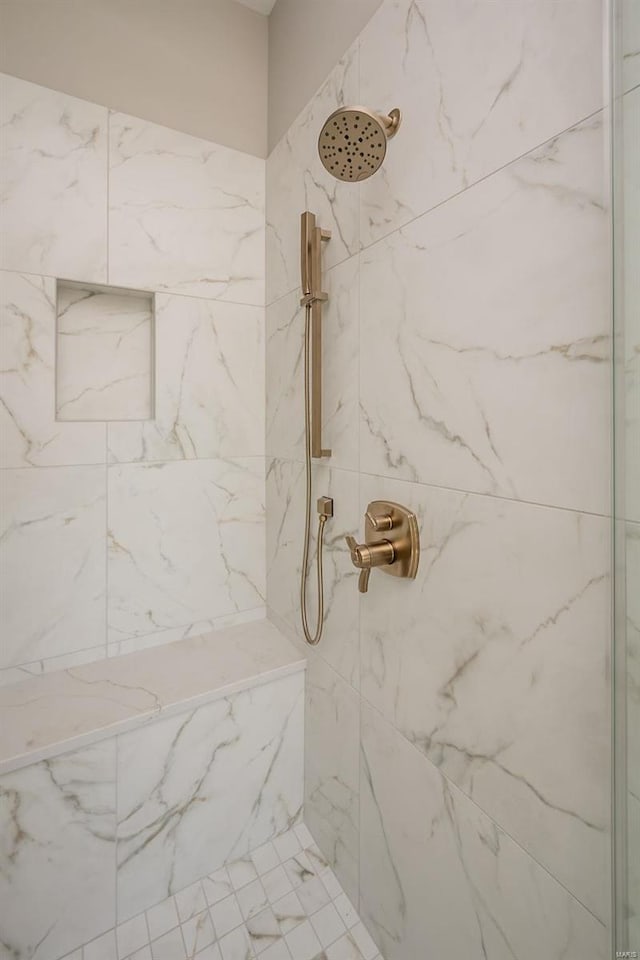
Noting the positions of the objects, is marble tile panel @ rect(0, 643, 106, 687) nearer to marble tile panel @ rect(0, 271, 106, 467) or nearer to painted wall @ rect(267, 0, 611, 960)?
marble tile panel @ rect(0, 271, 106, 467)

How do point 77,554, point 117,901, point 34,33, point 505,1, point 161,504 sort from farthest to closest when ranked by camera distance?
point 161,504
point 77,554
point 34,33
point 117,901
point 505,1

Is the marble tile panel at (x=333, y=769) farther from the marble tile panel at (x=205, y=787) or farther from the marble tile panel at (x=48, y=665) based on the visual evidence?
the marble tile panel at (x=48, y=665)

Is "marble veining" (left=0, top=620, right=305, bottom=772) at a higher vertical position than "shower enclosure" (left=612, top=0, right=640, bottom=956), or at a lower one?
lower

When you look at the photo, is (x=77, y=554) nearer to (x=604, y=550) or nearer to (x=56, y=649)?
(x=56, y=649)

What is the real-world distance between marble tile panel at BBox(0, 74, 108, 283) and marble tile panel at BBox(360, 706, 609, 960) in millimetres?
1516

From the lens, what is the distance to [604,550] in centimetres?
60

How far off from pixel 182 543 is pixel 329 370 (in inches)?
30.7

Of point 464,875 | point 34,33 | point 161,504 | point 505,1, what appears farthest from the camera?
point 161,504

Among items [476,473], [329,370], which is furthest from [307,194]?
[476,473]

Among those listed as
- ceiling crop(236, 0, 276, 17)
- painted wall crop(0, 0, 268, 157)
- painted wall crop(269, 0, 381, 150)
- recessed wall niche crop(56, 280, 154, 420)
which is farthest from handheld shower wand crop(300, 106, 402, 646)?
ceiling crop(236, 0, 276, 17)

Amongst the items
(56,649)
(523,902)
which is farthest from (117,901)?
(523,902)

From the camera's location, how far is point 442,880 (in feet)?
2.88

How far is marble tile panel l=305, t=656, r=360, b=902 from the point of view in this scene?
1.16 meters

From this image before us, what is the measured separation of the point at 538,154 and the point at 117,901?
1.81 m
